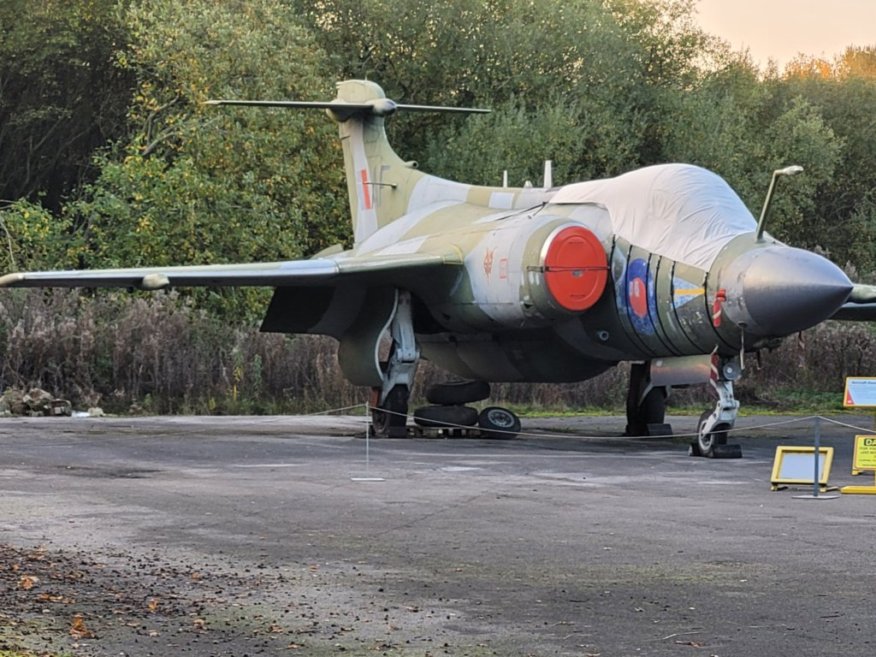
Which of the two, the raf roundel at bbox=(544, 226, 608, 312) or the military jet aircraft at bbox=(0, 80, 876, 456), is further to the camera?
the raf roundel at bbox=(544, 226, 608, 312)

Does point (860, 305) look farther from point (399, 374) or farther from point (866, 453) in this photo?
point (866, 453)

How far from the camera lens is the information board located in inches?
486

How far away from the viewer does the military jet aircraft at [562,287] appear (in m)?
14.5

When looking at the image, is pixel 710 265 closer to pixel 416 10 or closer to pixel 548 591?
pixel 548 591

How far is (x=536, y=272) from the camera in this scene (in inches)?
643

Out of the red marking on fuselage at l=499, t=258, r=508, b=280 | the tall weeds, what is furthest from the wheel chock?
the tall weeds

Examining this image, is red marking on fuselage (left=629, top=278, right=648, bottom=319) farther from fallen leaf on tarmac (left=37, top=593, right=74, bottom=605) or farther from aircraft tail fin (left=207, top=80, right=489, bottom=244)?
fallen leaf on tarmac (left=37, top=593, right=74, bottom=605)

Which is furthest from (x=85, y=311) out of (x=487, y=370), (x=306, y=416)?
(x=487, y=370)

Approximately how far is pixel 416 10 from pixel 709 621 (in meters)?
36.9

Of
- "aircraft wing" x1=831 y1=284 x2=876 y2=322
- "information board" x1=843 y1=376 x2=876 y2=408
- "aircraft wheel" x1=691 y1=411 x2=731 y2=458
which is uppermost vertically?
"aircraft wing" x1=831 y1=284 x2=876 y2=322

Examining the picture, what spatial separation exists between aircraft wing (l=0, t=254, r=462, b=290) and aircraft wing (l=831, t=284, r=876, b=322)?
4.71 m

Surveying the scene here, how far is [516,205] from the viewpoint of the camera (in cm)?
1916

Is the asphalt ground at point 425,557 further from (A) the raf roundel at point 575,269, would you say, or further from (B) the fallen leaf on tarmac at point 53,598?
(A) the raf roundel at point 575,269

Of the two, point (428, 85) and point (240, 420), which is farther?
point (428, 85)
